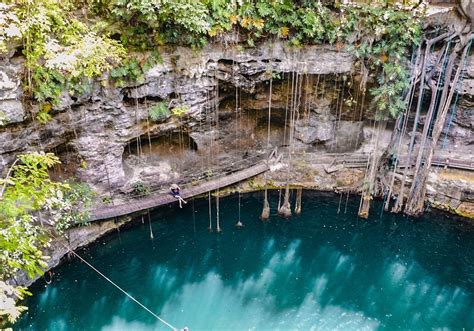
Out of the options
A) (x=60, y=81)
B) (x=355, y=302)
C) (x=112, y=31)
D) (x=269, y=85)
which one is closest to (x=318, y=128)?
(x=269, y=85)

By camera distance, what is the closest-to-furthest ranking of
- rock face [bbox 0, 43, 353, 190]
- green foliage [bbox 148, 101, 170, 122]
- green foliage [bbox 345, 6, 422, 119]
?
rock face [bbox 0, 43, 353, 190], green foliage [bbox 148, 101, 170, 122], green foliage [bbox 345, 6, 422, 119]

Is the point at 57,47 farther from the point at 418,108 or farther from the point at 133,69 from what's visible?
the point at 418,108

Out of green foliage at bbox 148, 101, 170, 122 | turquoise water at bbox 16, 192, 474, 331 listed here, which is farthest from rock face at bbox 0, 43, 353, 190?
turquoise water at bbox 16, 192, 474, 331

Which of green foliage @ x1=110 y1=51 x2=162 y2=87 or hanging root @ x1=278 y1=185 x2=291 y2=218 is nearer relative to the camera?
green foliage @ x1=110 y1=51 x2=162 y2=87

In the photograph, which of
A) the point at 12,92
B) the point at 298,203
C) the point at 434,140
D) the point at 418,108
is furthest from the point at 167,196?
the point at 434,140

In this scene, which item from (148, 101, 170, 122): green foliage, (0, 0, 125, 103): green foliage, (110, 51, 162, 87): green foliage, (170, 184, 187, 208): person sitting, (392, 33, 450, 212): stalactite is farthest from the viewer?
(170, 184, 187, 208): person sitting

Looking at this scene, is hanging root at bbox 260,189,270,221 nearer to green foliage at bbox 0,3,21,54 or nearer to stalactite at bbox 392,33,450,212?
stalactite at bbox 392,33,450,212

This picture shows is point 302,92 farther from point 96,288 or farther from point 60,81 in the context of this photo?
point 96,288
